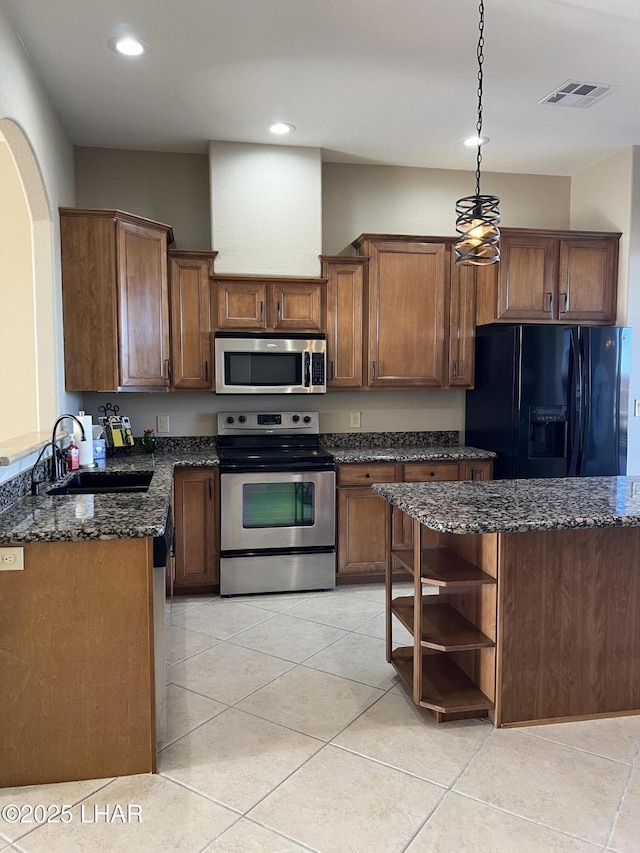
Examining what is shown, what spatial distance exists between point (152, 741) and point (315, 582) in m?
1.91

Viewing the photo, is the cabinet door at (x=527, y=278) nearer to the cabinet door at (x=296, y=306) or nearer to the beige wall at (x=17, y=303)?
the cabinet door at (x=296, y=306)

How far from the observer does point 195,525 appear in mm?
3762

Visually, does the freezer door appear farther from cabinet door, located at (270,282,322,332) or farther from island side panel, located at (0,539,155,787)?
island side panel, located at (0,539,155,787)

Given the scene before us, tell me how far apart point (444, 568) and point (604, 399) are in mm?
2167

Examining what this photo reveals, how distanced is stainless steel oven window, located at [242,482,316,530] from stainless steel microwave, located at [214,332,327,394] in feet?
2.12

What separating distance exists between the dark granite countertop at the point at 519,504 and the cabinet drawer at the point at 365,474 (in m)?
1.22

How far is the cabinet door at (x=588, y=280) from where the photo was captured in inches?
163

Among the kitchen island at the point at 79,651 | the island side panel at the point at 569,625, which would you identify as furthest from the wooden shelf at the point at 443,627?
the kitchen island at the point at 79,651

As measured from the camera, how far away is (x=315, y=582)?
Result: 12.8 feet

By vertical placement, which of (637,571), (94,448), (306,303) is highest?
(306,303)

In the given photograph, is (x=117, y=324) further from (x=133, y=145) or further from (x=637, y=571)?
(x=637, y=571)

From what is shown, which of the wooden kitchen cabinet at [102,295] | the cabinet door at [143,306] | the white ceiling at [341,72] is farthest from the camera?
the cabinet door at [143,306]

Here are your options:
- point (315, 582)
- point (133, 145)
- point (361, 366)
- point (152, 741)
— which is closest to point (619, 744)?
point (152, 741)

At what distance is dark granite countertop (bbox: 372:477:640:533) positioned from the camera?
2055mm
